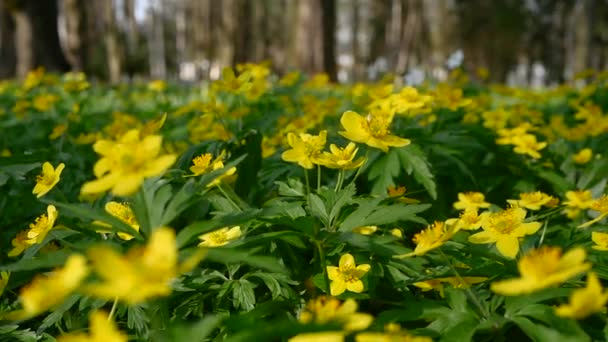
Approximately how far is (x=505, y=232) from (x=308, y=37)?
28.3ft

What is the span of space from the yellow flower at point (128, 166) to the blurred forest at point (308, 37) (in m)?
4.23

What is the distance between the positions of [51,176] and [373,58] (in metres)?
31.7

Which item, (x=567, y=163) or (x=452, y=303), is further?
(x=567, y=163)

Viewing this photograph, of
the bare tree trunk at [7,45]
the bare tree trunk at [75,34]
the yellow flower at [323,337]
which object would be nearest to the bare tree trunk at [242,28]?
the bare tree trunk at [7,45]

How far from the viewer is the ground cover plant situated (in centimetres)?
95

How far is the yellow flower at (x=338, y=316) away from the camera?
0.96 meters

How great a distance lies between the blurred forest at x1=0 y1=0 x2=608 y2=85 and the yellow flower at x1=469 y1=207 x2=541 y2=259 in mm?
3780

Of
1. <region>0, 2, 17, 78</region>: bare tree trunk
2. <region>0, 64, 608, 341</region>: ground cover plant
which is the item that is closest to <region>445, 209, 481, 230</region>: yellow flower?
<region>0, 64, 608, 341</region>: ground cover plant

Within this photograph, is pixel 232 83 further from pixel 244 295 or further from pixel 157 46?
pixel 157 46

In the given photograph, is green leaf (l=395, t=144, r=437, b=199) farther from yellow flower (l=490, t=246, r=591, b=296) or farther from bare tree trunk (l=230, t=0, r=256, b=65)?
bare tree trunk (l=230, t=0, r=256, b=65)

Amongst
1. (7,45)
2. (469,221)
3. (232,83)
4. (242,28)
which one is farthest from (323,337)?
(242,28)

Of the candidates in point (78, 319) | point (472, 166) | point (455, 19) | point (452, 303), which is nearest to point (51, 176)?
point (78, 319)

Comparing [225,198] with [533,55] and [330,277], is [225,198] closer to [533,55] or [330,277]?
[330,277]

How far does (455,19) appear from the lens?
99.6ft
